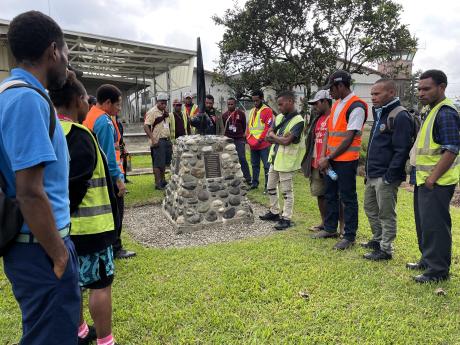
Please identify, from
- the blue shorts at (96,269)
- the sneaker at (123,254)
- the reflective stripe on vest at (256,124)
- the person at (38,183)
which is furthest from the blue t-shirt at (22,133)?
the reflective stripe on vest at (256,124)

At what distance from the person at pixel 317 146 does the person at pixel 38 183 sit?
3.79 metres

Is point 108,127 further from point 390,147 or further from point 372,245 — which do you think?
point 372,245

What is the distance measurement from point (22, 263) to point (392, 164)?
345 cm

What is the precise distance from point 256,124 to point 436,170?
4652 millimetres

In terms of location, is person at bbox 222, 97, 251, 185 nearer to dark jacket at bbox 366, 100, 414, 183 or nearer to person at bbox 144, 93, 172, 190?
person at bbox 144, 93, 172, 190

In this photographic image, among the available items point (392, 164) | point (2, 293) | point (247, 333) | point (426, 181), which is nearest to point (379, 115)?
point (392, 164)

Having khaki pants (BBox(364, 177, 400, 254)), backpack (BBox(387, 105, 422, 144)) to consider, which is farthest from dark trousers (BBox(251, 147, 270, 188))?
backpack (BBox(387, 105, 422, 144))

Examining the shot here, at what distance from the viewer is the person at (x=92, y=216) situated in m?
2.17

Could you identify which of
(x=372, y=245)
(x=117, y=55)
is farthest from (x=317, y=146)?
(x=117, y=55)

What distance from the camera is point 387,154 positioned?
3.89m

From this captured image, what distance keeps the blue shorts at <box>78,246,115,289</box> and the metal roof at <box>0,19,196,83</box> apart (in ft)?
34.1

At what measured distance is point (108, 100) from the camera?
12.5 ft

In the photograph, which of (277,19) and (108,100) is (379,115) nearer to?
(108,100)

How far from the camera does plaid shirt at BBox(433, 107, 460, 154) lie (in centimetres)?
322
